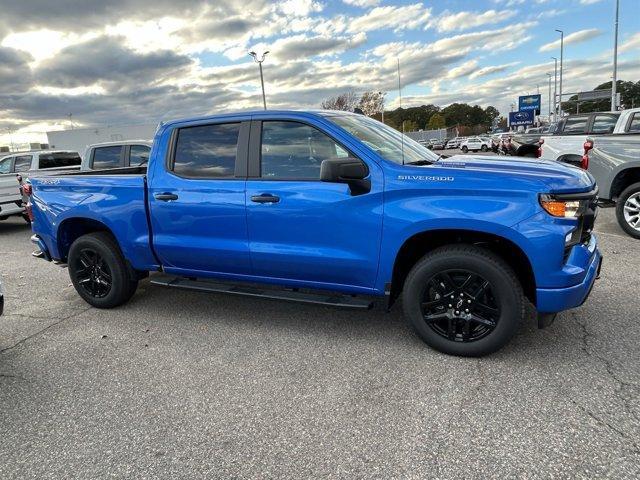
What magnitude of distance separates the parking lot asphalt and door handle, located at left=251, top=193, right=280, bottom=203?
1185 mm

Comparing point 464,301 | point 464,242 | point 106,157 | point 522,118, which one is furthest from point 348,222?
point 522,118

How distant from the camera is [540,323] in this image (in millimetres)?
3457

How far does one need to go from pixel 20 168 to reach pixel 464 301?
12.5 metres

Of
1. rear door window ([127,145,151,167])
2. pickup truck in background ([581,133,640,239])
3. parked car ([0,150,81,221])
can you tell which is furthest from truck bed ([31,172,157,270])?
pickup truck in background ([581,133,640,239])

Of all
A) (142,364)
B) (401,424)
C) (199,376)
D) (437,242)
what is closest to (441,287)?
(437,242)

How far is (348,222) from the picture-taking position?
11.9ft

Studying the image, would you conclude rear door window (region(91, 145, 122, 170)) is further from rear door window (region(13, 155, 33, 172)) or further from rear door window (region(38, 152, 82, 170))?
rear door window (region(13, 155, 33, 172))

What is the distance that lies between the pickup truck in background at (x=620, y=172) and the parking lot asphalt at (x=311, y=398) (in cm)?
303

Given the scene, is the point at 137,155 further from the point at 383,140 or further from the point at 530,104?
the point at 530,104

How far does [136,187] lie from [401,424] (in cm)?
319

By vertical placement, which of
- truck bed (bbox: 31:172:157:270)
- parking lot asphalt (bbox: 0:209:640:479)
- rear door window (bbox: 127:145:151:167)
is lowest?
parking lot asphalt (bbox: 0:209:640:479)

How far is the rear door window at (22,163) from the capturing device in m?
12.1

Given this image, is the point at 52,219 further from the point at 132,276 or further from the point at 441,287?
the point at 441,287

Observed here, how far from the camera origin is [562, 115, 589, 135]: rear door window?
1130cm
